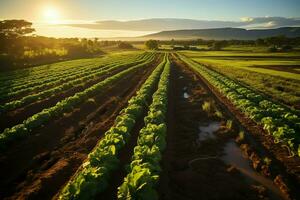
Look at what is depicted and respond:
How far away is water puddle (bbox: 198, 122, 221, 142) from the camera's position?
44.2ft

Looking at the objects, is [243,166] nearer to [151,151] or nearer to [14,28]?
[151,151]

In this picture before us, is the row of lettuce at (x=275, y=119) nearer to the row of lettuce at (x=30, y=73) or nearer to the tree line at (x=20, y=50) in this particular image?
the row of lettuce at (x=30, y=73)

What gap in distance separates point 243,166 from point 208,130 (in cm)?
409

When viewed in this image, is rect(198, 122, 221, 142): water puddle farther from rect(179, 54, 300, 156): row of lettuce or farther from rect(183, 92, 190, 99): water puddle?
rect(183, 92, 190, 99): water puddle

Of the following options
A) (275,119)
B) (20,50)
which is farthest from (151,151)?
(20,50)

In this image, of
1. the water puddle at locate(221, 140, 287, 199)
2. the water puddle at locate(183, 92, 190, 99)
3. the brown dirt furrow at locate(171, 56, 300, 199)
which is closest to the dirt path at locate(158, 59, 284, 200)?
the water puddle at locate(221, 140, 287, 199)

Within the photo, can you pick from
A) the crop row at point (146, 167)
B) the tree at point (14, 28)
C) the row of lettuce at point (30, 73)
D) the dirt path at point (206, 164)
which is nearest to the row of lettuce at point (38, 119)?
the crop row at point (146, 167)

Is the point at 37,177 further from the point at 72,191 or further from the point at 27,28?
the point at 27,28

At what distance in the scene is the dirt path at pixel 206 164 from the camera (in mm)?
8711

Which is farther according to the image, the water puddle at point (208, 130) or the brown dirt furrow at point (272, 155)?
the water puddle at point (208, 130)

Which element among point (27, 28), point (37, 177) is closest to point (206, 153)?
point (37, 177)

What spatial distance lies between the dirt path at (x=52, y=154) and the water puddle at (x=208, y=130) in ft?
17.0

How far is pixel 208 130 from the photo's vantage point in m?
14.5

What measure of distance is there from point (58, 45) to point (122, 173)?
84755 millimetres
